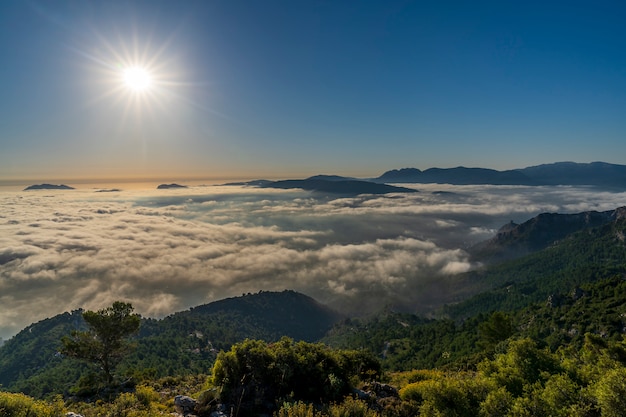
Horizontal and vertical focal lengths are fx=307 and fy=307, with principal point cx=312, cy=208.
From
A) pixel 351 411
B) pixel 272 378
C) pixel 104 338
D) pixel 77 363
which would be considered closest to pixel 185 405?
pixel 272 378

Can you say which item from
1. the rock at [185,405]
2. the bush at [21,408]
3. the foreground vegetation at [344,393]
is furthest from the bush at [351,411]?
the bush at [21,408]

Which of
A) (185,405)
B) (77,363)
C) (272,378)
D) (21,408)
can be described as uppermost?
(21,408)

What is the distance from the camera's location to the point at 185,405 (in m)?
18.9

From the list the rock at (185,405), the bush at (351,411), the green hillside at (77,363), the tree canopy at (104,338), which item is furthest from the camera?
the green hillside at (77,363)

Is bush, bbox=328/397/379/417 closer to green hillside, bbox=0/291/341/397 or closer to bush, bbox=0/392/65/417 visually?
bush, bbox=0/392/65/417

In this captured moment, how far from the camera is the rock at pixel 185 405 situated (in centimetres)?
1836

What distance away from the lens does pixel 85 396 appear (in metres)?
23.8

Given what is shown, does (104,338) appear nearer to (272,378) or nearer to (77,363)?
(272,378)

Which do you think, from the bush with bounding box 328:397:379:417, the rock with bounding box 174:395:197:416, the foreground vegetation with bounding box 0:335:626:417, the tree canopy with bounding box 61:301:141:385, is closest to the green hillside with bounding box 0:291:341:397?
the tree canopy with bounding box 61:301:141:385

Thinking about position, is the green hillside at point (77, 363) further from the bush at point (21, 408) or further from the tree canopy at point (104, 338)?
the bush at point (21, 408)

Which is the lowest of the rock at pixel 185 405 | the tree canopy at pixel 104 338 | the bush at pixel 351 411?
the tree canopy at pixel 104 338

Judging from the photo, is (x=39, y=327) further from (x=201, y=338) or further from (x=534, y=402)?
(x=534, y=402)

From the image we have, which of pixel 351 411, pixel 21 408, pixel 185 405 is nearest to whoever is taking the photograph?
pixel 21 408

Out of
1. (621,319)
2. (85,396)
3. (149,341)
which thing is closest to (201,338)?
(149,341)
